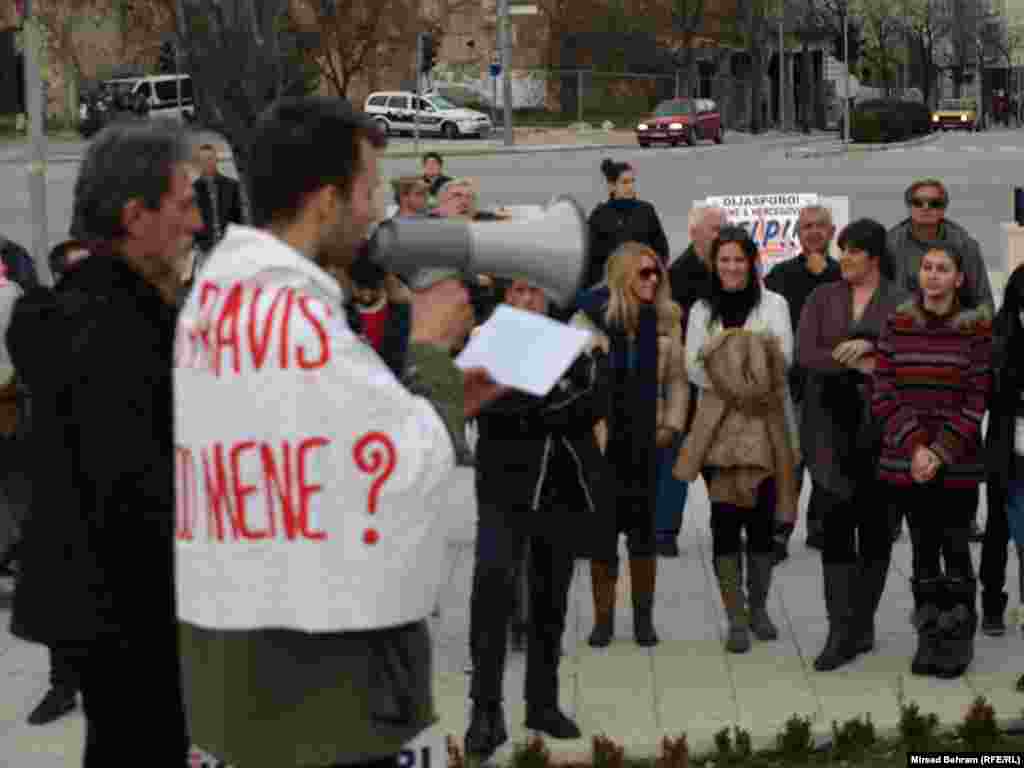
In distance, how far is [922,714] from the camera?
745cm

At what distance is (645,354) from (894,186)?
29156 mm

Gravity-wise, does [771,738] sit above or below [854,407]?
below

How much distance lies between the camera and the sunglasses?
8.67 m

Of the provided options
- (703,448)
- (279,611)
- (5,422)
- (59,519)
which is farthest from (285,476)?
(5,422)

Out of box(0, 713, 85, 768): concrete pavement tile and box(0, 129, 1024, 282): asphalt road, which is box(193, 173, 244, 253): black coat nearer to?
box(0, 713, 85, 768): concrete pavement tile

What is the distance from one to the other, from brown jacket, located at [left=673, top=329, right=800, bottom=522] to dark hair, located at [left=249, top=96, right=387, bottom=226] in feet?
17.0

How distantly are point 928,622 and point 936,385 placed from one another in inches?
36.5

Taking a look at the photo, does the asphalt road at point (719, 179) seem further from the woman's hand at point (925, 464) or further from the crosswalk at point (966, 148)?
the woman's hand at point (925, 464)

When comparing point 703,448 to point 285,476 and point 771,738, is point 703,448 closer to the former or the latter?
point 771,738

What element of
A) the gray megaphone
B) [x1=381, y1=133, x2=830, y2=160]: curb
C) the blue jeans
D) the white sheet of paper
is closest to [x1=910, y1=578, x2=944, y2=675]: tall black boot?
the blue jeans

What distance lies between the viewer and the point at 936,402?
26.5ft

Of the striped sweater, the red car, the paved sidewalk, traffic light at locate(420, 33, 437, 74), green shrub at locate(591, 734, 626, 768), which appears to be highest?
traffic light at locate(420, 33, 437, 74)

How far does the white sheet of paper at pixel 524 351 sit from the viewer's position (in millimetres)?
3773

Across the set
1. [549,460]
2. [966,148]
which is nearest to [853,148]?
[966,148]
